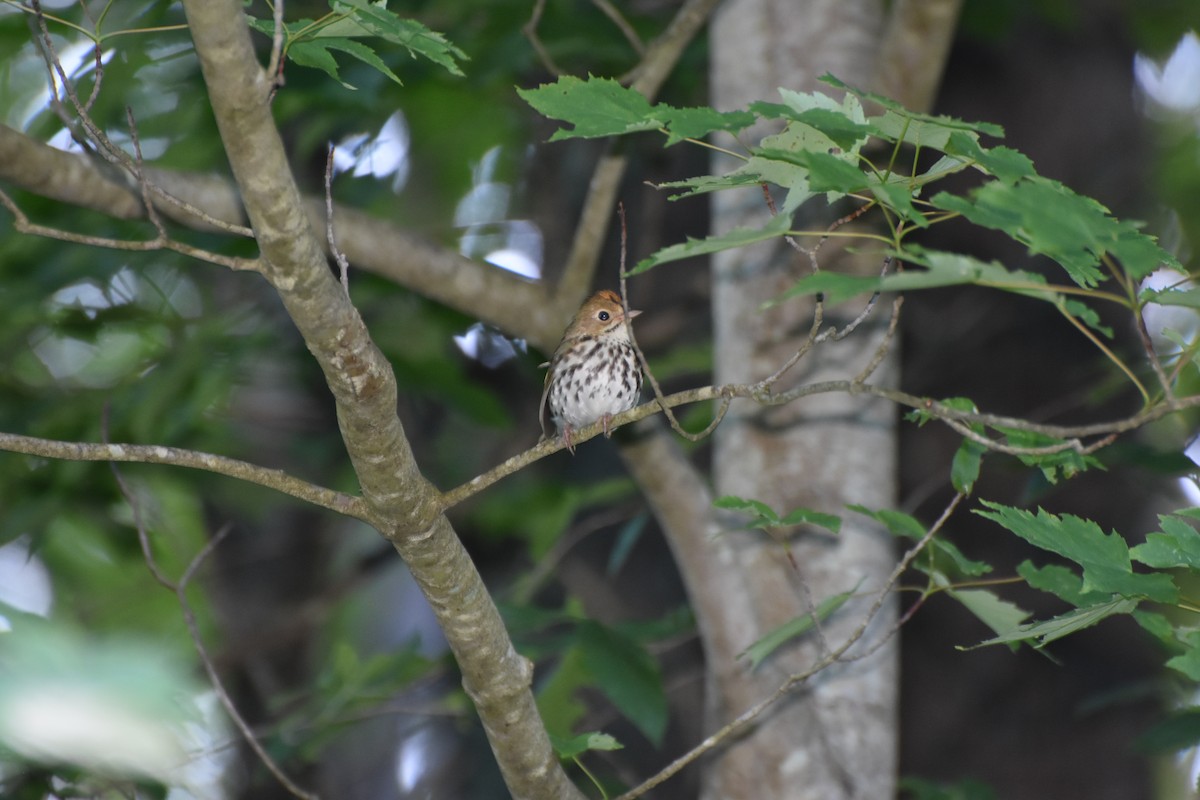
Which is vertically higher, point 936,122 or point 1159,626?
point 936,122

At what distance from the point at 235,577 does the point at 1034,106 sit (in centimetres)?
450

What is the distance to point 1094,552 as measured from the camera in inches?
72.7

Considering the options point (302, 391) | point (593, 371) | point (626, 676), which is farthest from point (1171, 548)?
point (302, 391)

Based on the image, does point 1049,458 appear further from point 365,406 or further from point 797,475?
point 797,475

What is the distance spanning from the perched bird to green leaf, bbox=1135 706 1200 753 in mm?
1729

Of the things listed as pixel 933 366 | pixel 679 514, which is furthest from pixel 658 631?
pixel 933 366

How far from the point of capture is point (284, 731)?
3.74m

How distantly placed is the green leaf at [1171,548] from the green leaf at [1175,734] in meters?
1.05

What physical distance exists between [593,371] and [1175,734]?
1.93m

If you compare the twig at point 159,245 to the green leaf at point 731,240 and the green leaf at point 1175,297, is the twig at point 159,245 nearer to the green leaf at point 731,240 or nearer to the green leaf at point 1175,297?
the green leaf at point 731,240

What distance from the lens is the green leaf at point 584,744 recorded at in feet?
7.30

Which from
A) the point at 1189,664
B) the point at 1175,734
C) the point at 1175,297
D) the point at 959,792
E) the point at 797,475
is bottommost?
the point at 1189,664

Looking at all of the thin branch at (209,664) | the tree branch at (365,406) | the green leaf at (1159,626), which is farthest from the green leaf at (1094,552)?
the thin branch at (209,664)

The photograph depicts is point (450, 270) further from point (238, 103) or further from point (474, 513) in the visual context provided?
point (474, 513)
